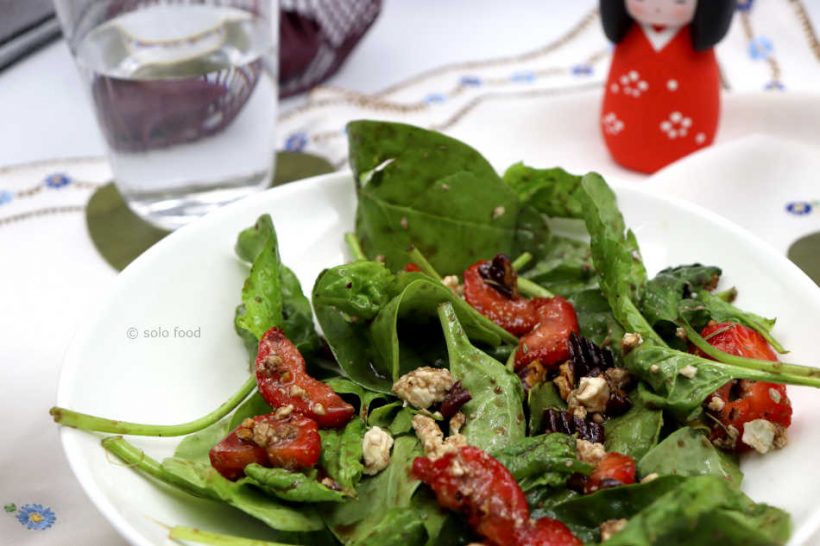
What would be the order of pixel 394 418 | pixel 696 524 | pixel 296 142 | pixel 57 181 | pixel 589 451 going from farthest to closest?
pixel 296 142 → pixel 57 181 → pixel 394 418 → pixel 589 451 → pixel 696 524

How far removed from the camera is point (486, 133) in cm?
238

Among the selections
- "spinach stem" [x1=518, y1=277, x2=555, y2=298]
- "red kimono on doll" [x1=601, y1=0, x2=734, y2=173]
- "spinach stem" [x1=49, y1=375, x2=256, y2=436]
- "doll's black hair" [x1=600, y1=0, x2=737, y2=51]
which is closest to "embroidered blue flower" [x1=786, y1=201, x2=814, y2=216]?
"red kimono on doll" [x1=601, y1=0, x2=734, y2=173]

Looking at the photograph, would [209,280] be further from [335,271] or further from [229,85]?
[229,85]

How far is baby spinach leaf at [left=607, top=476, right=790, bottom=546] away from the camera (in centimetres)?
88

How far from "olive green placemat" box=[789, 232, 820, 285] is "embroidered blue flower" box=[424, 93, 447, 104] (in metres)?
1.06

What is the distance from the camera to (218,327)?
4.60ft

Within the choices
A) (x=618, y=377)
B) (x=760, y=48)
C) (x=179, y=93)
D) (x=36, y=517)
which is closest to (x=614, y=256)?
(x=618, y=377)

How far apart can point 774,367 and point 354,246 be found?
692 millimetres

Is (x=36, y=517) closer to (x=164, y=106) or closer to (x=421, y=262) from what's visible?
(x=421, y=262)

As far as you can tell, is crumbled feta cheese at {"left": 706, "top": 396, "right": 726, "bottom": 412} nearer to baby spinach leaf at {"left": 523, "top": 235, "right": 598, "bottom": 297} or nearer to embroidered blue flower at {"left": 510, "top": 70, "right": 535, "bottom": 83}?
baby spinach leaf at {"left": 523, "top": 235, "right": 598, "bottom": 297}

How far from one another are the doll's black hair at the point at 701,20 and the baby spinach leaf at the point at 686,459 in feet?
3.62

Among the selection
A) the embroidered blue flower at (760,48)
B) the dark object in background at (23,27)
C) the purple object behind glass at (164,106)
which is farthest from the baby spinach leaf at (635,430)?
the dark object in background at (23,27)

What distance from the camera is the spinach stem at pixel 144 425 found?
3.57ft

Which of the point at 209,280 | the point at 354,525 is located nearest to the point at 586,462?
the point at 354,525
